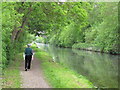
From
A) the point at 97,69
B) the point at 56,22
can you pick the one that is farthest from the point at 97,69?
the point at 56,22

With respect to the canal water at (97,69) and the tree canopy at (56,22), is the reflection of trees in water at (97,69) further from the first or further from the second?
the tree canopy at (56,22)

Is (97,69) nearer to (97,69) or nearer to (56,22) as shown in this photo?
(97,69)

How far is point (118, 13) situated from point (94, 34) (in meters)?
18.0

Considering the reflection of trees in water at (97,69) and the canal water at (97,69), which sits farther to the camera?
the reflection of trees in water at (97,69)

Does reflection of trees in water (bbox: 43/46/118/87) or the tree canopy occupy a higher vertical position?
the tree canopy

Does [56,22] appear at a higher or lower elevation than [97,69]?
higher

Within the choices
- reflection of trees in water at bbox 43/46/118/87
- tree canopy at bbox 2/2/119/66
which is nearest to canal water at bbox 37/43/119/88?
reflection of trees in water at bbox 43/46/118/87

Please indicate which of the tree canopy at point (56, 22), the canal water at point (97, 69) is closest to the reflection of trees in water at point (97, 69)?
A: the canal water at point (97, 69)

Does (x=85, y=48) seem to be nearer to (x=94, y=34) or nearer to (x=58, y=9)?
(x=94, y=34)

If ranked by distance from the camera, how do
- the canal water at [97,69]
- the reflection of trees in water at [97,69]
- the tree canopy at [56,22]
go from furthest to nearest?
the tree canopy at [56,22], the reflection of trees in water at [97,69], the canal water at [97,69]

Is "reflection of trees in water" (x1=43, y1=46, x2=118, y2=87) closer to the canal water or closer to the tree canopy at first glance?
the canal water

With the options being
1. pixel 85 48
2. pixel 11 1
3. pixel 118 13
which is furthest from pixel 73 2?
pixel 85 48

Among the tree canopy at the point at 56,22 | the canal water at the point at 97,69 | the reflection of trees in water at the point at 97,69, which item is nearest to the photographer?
the canal water at the point at 97,69

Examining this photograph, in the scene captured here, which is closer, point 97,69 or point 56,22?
point 97,69
